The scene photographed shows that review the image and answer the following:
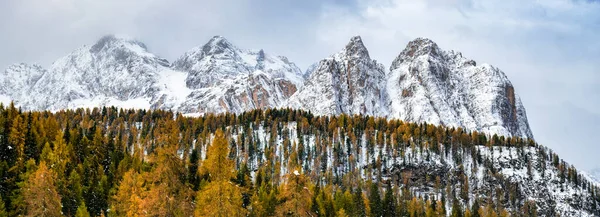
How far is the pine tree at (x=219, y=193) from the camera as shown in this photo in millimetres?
33375

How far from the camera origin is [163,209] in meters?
31.9

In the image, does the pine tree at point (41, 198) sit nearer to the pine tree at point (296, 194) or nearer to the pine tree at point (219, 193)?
the pine tree at point (219, 193)

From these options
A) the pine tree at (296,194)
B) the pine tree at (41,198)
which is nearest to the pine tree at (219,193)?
the pine tree at (296,194)

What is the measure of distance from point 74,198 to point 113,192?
6.25 metres

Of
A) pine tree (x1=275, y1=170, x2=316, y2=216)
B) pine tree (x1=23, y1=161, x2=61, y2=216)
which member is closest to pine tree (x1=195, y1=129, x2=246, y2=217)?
pine tree (x1=275, y1=170, x2=316, y2=216)

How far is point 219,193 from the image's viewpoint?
110 feet

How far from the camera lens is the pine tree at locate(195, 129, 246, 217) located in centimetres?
3338

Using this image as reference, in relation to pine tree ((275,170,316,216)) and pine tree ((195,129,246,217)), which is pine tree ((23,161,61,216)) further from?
pine tree ((275,170,316,216))

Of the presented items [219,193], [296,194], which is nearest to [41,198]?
[219,193]

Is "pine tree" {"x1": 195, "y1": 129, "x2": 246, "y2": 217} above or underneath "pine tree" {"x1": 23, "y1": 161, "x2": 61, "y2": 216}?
above

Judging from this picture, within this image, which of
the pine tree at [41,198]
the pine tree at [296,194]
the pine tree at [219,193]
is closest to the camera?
the pine tree at [219,193]

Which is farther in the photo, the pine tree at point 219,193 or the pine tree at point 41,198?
the pine tree at point 41,198

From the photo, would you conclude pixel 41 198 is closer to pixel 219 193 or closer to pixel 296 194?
pixel 219 193

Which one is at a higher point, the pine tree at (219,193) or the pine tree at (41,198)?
the pine tree at (219,193)
